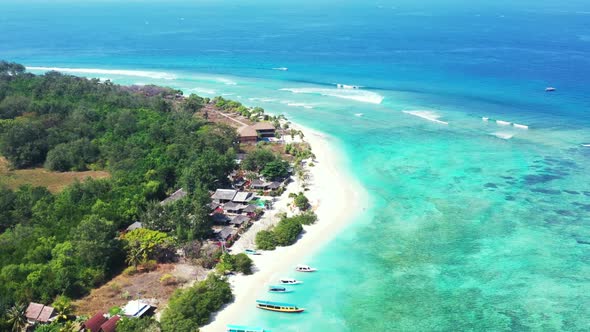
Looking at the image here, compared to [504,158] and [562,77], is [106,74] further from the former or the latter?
[562,77]

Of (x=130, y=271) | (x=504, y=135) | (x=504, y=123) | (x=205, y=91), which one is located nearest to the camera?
(x=130, y=271)

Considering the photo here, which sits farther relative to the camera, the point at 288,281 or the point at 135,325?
the point at 288,281

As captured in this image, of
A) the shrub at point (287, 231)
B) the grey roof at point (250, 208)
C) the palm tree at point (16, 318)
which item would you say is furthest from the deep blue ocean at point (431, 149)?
the palm tree at point (16, 318)

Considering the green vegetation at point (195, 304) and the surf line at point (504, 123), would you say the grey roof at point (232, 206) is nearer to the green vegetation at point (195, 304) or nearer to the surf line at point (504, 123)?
the green vegetation at point (195, 304)

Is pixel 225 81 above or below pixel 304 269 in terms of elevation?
above

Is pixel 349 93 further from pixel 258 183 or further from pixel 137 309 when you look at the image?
A: pixel 137 309

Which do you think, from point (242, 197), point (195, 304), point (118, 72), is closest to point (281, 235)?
point (242, 197)

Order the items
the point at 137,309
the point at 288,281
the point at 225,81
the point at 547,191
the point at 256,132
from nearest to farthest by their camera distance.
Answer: the point at 137,309
the point at 288,281
the point at 547,191
the point at 256,132
the point at 225,81
